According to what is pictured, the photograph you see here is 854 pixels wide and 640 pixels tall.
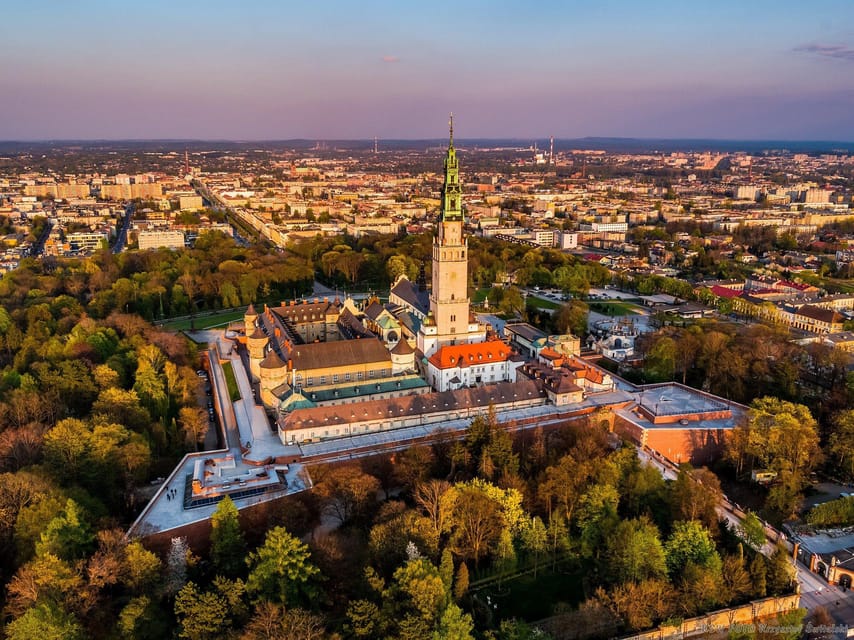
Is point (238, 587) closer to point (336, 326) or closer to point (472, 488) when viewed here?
point (472, 488)

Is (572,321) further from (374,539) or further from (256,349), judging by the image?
(374,539)

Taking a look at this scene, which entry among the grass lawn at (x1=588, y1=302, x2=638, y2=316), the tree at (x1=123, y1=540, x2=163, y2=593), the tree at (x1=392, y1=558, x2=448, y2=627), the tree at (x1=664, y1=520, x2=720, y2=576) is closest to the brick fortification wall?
the tree at (x1=664, y1=520, x2=720, y2=576)

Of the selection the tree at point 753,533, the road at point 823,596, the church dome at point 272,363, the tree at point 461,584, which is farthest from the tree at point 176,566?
the road at point 823,596

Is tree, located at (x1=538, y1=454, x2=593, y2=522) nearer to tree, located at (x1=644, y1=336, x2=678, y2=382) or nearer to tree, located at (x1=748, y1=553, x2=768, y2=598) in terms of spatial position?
tree, located at (x1=748, y1=553, x2=768, y2=598)

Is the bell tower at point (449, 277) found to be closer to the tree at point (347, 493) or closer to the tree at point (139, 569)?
the tree at point (347, 493)

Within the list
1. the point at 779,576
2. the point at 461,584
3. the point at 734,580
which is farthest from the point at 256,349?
the point at 779,576

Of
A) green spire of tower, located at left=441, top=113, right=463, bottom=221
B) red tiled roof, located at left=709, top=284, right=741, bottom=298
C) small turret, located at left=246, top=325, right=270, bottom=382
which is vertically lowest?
red tiled roof, located at left=709, top=284, right=741, bottom=298
